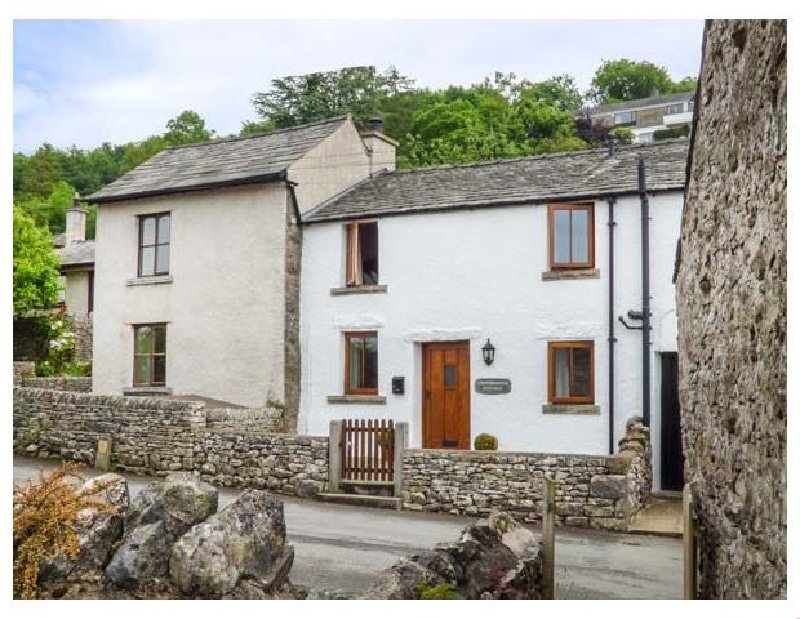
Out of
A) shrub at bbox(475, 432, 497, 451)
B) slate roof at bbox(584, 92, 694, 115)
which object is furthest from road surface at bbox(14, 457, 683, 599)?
slate roof at bbox(584, 92, 694, 115)

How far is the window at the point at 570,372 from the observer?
433 inches

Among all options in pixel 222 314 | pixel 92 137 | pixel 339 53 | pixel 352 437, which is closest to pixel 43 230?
pixel 222 314

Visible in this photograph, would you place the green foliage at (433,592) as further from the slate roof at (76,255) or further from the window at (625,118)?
the window at (625,118)

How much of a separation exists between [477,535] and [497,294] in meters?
6.37

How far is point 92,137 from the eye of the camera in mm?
7996

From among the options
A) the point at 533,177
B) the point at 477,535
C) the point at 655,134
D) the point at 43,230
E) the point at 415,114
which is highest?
the point at 655,134

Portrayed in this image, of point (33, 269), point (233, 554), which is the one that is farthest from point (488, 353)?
point (33, 269)

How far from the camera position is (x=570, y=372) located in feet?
36.4

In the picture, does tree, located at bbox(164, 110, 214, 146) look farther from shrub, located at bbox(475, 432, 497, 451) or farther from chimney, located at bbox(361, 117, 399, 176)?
shrub, located at bbox(475, 432, 497, 451)

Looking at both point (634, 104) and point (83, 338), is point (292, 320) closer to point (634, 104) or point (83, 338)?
point (83, 338)

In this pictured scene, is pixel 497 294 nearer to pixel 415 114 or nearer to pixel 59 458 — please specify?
pixel 415 114

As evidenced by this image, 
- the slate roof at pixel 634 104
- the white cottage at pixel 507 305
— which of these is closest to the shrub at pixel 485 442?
the white cottage at pixel 507 305

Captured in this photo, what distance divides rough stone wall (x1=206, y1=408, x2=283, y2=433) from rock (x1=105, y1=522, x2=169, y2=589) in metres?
4.98

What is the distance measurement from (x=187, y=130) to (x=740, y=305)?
10913 mm
